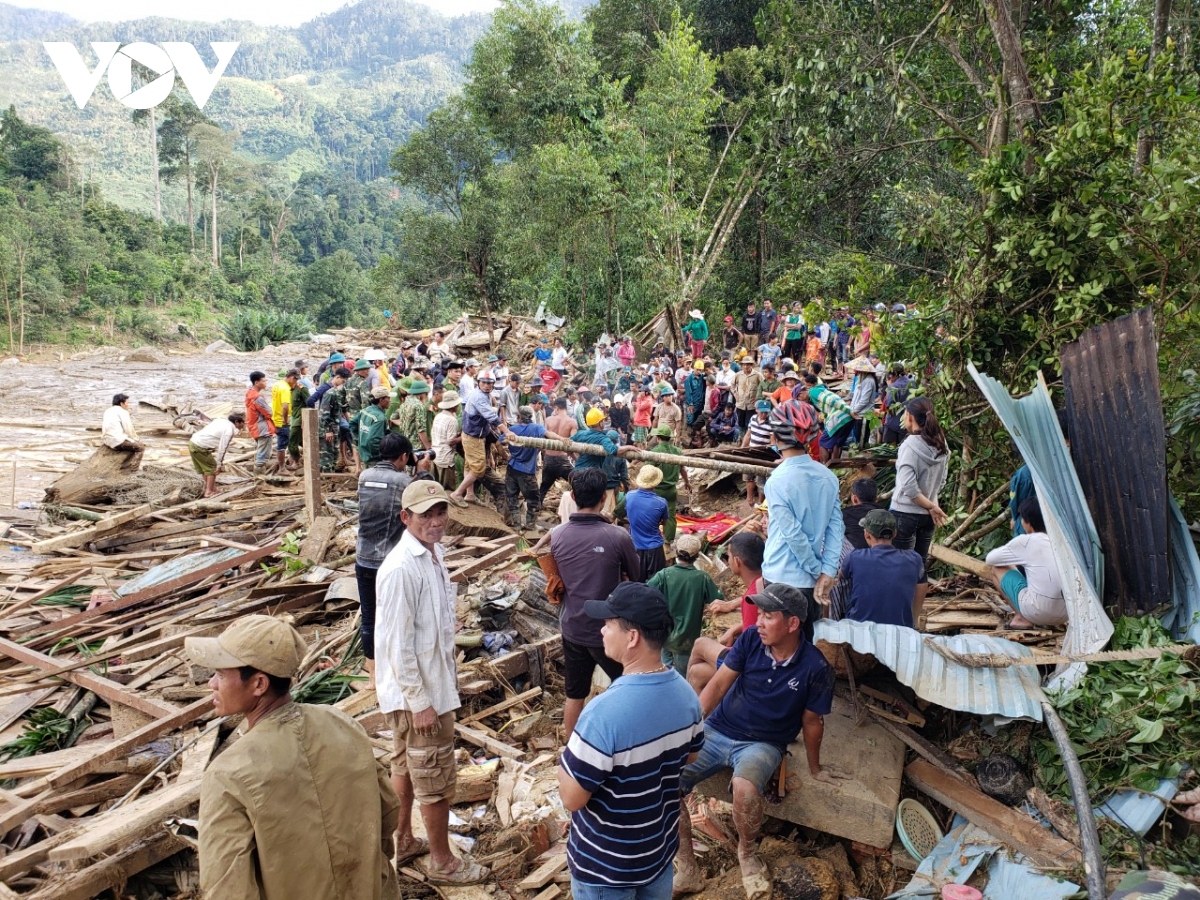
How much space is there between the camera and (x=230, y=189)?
62469 millimetres

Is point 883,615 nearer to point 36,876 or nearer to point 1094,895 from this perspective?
point 1094,895

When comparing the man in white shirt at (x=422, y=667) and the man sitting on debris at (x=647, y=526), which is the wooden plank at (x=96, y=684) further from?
the man sitting on debris at (x=647, y=526)

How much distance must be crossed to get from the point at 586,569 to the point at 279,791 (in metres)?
2.61

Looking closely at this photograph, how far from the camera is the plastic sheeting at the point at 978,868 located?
343 centimetres

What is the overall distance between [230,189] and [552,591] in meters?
68.2

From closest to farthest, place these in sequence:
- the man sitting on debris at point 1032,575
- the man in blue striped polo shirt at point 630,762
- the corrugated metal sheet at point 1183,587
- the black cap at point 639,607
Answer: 1. the man in blue striped polo shirt at point 630,762
2. the black cap at point 639,607
3. the corrugated metal sheet at point 1183,587
4. the man sitting on debris at point 1032,575

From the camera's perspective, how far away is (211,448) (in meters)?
11.2

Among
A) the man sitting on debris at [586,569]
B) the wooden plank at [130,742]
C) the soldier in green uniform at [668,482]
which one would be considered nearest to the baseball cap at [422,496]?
the man sitting on debris at [586,569]

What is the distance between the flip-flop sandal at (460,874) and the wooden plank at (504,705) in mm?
1562

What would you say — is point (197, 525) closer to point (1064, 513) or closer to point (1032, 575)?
point (1032, 575)

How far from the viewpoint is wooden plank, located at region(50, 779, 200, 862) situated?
12.3 feet

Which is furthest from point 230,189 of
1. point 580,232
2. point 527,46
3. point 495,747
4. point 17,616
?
point 495,747

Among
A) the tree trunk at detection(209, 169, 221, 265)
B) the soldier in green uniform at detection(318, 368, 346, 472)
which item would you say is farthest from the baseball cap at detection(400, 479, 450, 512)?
the tree trunk at detection(209, 169, 221, 265)

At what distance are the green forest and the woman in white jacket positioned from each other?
1.26 meters
